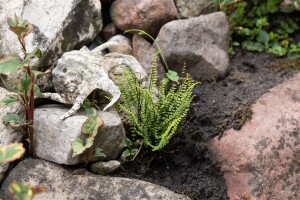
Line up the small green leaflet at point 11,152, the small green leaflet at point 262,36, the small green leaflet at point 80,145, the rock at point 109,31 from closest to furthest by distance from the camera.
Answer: the small green leaflet at point 11,152, the small green leaflet at point 80,145, the rock at point 109,31, the small green leaflet at point 262,36

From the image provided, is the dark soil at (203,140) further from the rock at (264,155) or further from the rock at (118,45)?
the rock at (118,45)

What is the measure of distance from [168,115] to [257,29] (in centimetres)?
172

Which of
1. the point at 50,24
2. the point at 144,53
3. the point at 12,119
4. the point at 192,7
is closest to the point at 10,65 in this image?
the point at 12,119

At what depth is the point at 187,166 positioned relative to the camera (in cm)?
385

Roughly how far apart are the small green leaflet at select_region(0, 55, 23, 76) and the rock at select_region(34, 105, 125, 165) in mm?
611

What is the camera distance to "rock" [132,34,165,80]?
4.40 meters

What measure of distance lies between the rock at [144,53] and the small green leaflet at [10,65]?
1475 mm

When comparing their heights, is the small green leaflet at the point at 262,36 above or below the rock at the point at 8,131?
below

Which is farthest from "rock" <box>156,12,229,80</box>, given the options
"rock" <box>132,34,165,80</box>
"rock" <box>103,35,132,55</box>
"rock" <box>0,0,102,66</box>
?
"rock" <box>0,0,102,66</box>

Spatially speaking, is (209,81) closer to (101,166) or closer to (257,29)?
(257,29)

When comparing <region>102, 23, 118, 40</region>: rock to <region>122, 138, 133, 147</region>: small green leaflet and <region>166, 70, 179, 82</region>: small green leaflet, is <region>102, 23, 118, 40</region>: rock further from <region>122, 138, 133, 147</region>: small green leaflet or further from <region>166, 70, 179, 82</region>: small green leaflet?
<region>122, 138, 133, 147</region>: small green leaflet

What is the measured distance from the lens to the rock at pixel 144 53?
4398 millimetres

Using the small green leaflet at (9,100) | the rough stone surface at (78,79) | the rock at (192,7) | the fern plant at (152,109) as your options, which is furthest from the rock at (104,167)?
the rock at (192,7)

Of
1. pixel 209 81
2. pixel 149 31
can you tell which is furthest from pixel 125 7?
pixel 209 81
